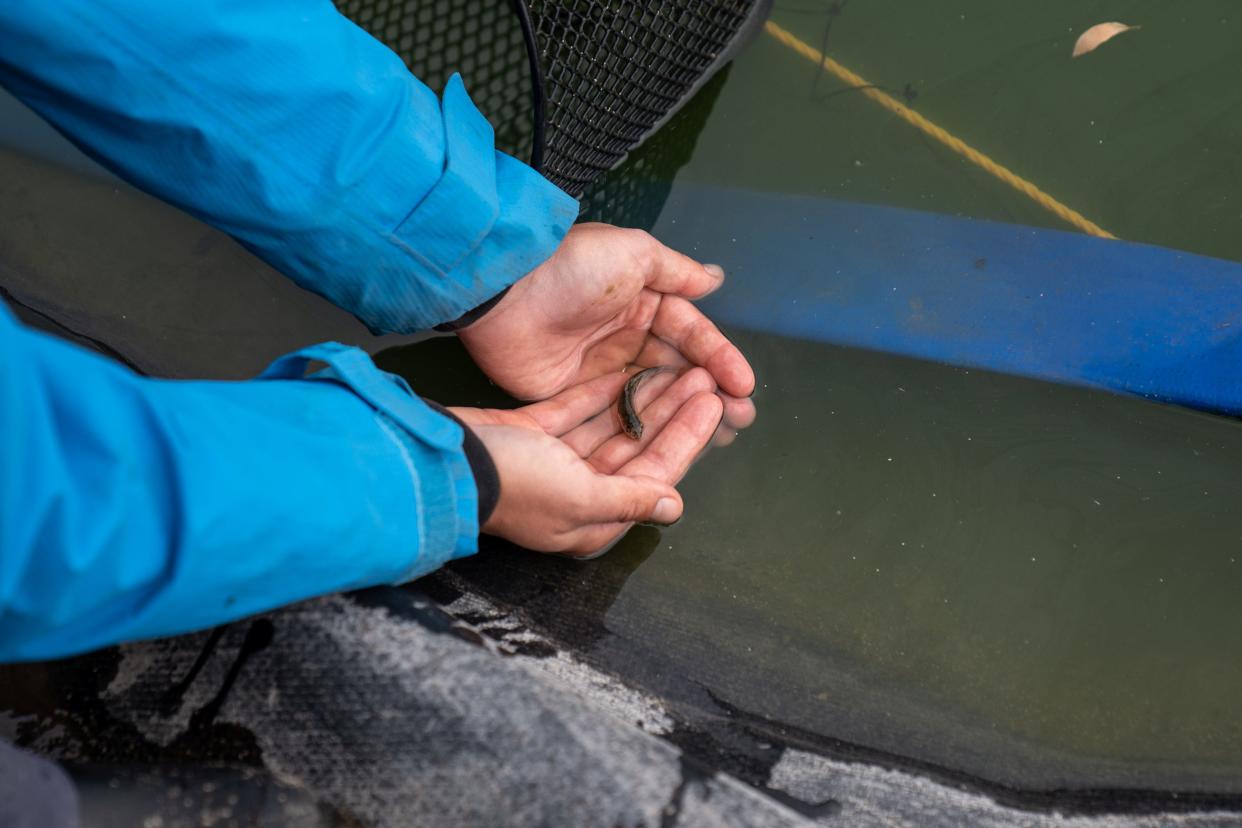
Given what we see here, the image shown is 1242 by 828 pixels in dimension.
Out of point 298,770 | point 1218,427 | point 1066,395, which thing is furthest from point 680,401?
point 1218,427

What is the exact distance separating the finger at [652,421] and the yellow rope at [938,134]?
3.41 ft

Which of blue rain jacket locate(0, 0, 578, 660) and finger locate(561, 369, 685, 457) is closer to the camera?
blue rain jacket locate(0, 0, 578, 660)

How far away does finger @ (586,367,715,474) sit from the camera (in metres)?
2.11

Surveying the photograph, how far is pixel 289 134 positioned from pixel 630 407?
0.99 meters

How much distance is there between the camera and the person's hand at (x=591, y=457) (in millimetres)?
1708

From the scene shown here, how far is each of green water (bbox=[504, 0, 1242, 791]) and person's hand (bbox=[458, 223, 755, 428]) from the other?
0.19m

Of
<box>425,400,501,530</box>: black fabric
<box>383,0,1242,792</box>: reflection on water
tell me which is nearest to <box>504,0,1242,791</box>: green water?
<box>383,0,1242,792</box>: reflection on water

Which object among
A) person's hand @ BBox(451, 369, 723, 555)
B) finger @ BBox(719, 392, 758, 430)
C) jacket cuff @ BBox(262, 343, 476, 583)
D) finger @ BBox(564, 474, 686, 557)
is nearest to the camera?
jacket cuff @ BBox(262, 343, 476, 583)

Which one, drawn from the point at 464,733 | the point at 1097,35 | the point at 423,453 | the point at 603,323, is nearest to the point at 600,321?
the point at 603,323

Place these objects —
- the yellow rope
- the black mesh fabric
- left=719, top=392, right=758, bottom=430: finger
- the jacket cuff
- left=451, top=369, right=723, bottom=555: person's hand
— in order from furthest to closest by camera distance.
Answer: the yellow rope
left=719, top=392, right=758, bottom=430: finger
the black mesh fabric
left=451, top=369, right=723, bottom=555: person's hand
the jacket cuff

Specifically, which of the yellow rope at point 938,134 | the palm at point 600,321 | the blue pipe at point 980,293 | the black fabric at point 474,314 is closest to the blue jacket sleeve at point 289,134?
the black fabric at point 474,314

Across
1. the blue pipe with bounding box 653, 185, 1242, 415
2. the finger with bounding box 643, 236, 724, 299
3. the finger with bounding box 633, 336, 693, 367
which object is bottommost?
the finger with bounding box 633, 336, 693, 367

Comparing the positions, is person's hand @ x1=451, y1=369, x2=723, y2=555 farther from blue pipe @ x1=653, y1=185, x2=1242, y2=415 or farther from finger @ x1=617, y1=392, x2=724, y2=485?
blue pipe @ x1=653, y1=185, x2=1242, y2=415

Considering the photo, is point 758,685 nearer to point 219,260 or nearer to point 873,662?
point 873,662
